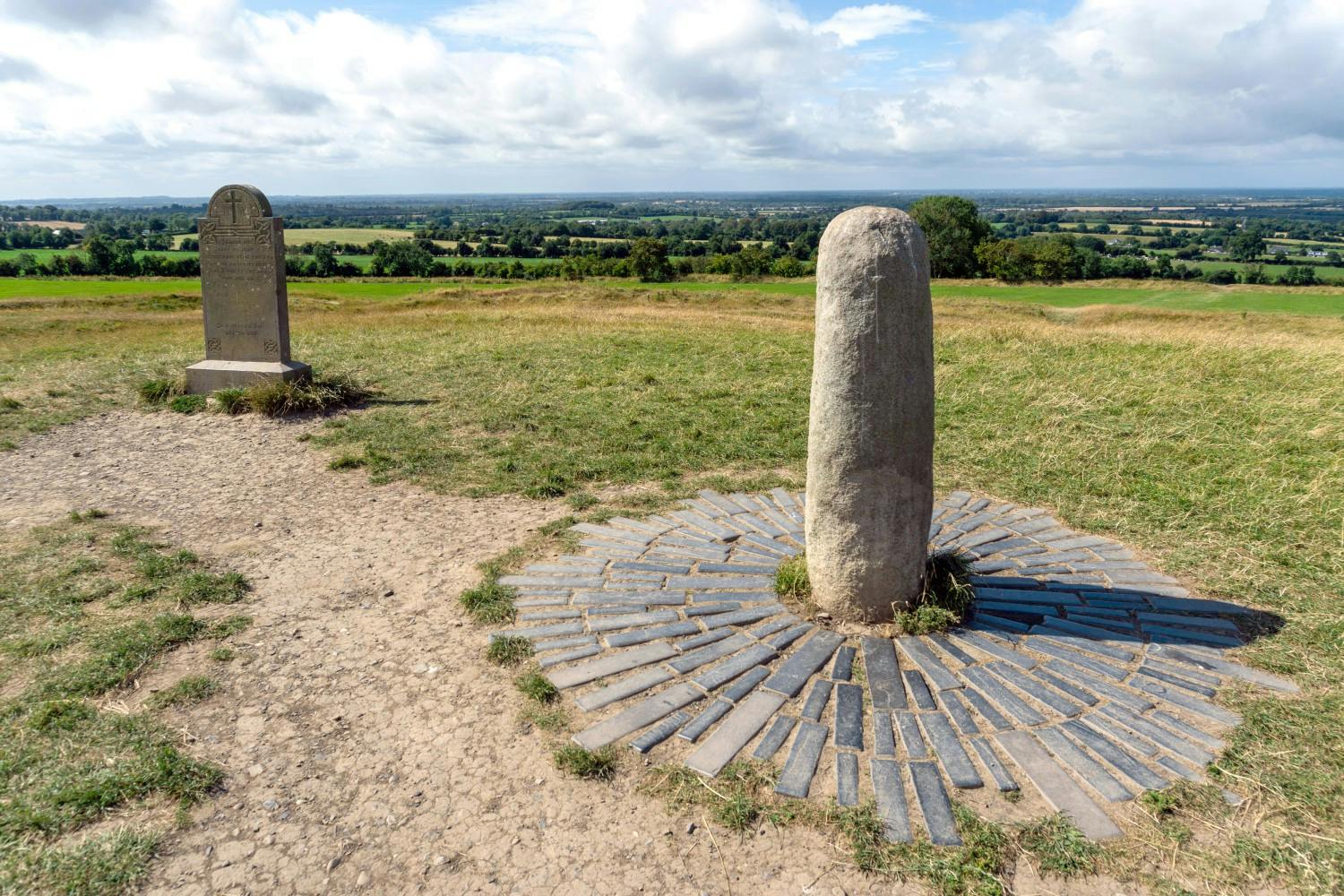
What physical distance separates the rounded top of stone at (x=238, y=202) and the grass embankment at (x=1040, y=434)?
3.05m

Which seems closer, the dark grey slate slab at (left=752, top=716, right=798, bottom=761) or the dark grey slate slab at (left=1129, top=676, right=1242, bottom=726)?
the dark grey slate slab at (left=752, top=716, right=798, bottom=761)

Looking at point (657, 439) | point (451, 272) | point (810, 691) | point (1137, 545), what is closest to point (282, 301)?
point (657, 439)

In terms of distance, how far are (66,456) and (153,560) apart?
407 cm

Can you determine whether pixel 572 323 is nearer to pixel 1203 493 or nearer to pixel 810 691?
pixel 1203 493

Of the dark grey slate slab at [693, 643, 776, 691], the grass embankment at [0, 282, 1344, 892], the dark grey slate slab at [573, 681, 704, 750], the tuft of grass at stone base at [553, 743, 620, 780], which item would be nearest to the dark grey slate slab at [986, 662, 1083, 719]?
the grass embankment at [0, 282, 1344, 892]

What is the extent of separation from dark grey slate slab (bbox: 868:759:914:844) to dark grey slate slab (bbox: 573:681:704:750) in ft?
3.27

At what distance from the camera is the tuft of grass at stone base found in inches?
144

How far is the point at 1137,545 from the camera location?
6211 millimetres

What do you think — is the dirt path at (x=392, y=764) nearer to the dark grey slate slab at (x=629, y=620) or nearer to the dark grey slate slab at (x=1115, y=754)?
the dark grey slate slab at (x=629, y=620)

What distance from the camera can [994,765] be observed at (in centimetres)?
363

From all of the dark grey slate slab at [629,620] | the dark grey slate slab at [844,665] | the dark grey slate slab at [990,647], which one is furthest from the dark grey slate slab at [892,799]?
the dark grey slate slab at [629,620]

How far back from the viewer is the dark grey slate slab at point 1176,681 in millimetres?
4230

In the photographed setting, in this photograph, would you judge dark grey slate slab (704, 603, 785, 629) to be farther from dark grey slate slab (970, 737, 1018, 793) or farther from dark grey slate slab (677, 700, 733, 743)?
dark grey slate slab (970, 737, 1018, 793)

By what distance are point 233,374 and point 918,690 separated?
10.4m
